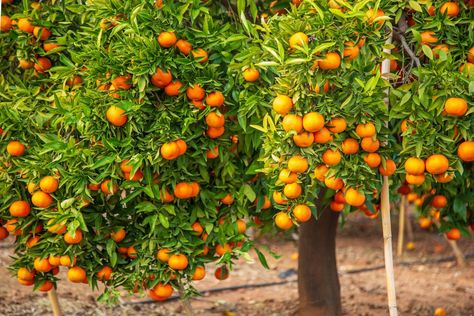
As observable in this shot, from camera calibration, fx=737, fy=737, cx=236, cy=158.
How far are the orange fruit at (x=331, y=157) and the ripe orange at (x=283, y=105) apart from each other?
0.25m

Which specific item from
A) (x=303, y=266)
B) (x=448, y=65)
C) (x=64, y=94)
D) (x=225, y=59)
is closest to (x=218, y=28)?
(x=225, y=59)

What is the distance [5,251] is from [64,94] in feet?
14.5

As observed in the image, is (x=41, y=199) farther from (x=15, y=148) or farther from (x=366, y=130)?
(x=366, y=130)

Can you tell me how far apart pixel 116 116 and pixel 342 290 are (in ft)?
13.9

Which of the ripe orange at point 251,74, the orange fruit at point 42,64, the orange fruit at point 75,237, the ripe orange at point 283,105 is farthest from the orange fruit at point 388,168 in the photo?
the orange fruit at point 42,64

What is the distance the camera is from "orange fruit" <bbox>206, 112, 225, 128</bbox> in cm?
327

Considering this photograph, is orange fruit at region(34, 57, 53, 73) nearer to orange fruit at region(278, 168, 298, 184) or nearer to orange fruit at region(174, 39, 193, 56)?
orange fruit at region(174, 39, 193, 56)

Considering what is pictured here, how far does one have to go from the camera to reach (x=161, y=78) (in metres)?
3.18

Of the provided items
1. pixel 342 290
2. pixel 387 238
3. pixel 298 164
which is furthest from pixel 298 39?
pixel 342 290

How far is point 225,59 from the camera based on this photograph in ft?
11.1

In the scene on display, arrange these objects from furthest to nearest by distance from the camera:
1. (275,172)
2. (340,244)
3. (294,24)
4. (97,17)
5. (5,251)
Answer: (340,244), (5,251), (97,17), (275,172), (294,24)

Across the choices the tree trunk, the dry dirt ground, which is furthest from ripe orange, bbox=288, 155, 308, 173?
the dry dirt ground

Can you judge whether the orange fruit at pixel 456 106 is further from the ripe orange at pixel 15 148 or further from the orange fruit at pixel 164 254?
the ripe orange at pixel 15 148

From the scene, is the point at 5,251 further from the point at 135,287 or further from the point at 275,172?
the point at 275,172
